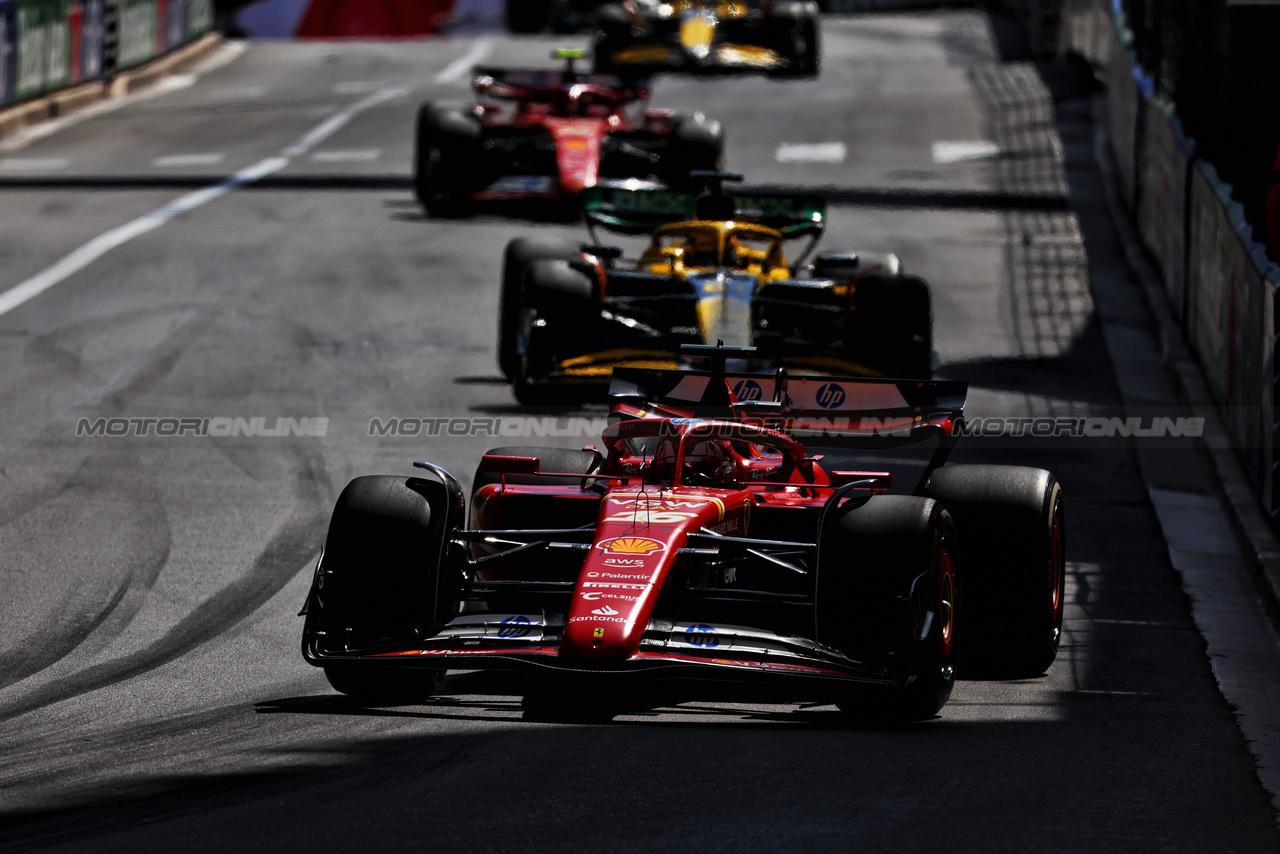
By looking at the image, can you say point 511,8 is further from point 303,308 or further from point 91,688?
point 91,688

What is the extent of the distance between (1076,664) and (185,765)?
13.7 ft

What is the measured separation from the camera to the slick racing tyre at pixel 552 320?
14.2 meters

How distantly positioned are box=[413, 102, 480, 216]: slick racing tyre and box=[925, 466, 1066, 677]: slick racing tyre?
14.3m

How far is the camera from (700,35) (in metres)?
32.5

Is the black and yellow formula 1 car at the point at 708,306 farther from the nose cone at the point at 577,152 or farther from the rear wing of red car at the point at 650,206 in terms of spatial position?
the nose cone at the point at 577,152

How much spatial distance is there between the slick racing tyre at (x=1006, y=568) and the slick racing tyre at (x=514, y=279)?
6.59 m

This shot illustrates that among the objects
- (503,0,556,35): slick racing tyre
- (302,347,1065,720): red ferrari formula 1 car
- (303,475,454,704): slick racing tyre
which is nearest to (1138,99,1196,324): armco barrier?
(302,347,1065,720): red ferrari formula 1 car

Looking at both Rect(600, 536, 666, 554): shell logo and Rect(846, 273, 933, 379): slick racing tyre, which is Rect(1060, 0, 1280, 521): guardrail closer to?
Rect(846, 273, 933, 379): slick racing tyre

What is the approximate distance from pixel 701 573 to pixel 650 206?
8.16m

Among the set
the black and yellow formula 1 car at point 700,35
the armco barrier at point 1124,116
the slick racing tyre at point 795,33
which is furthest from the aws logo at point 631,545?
the slick racing tyre at point 795,33

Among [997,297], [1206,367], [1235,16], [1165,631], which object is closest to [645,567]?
[1165,631]

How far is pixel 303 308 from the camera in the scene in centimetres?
1816

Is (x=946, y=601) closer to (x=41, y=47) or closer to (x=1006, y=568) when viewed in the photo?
(x=1006, y=568)

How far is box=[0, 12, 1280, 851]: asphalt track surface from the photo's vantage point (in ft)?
20.3
